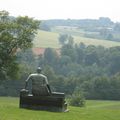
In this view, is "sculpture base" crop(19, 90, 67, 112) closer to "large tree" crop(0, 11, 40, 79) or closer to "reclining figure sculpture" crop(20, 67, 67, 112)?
"reclining figure sculpture" crop(20, 67, 67, 112)

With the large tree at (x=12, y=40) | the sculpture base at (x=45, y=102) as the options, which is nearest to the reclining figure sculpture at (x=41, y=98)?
the sculpture base at (x=45, y=102)

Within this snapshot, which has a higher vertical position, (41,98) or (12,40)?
(12,40)

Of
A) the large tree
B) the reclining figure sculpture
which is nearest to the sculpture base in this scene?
the reclining figure sculpture

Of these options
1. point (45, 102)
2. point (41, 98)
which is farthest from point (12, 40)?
point (45, 102)

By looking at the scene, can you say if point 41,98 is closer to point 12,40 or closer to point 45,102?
point 45,102

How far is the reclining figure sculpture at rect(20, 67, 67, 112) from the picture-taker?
2253 centimetres

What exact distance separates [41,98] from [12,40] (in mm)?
11312

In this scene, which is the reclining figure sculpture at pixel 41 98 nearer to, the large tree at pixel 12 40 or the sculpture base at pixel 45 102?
the sculpture base at pixel 45 102

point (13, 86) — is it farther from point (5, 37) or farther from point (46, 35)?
point (46, 35)

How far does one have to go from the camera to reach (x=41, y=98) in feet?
74.3

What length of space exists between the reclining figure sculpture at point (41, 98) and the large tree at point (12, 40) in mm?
10265

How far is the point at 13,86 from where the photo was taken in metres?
79.4

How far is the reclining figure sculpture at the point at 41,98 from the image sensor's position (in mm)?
22531

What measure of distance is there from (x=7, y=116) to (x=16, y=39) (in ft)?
50.9
